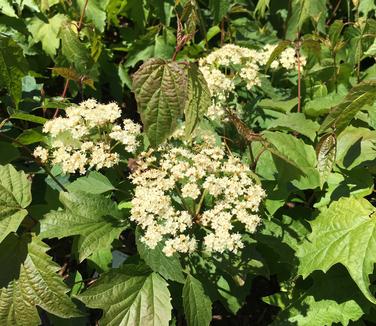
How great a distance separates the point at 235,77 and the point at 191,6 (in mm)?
1083

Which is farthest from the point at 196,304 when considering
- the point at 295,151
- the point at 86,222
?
the point at 295,151

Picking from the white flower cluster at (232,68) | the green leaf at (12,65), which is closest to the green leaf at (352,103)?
the white flower cluster at (232,68)

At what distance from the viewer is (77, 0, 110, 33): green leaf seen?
10.3 feet

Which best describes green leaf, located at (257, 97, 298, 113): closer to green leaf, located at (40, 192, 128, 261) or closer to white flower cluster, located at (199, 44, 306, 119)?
white flower cluster, located at (199, 44, 306, 119)

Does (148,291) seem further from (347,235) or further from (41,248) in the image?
(347,235)

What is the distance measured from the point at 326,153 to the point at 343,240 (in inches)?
17.3

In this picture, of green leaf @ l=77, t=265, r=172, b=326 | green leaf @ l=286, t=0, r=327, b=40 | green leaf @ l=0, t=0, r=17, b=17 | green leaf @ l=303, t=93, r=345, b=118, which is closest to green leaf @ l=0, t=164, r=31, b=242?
green leaf @ l=77, t=265, r=172, b=326

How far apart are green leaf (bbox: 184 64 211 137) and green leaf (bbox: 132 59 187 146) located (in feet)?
0.14

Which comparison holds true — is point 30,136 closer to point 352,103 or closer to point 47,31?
point 47,31

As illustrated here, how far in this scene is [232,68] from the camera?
2.92m

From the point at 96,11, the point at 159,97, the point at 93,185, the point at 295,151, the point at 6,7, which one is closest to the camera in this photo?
the point at 159,97

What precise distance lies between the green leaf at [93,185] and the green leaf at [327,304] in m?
0.97

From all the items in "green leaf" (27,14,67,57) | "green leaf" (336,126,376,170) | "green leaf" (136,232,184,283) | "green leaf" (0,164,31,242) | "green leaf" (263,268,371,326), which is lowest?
"green leaf" (263,268,371,326)

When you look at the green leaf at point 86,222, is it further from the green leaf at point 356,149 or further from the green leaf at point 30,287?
the green leaf at point 356,149
